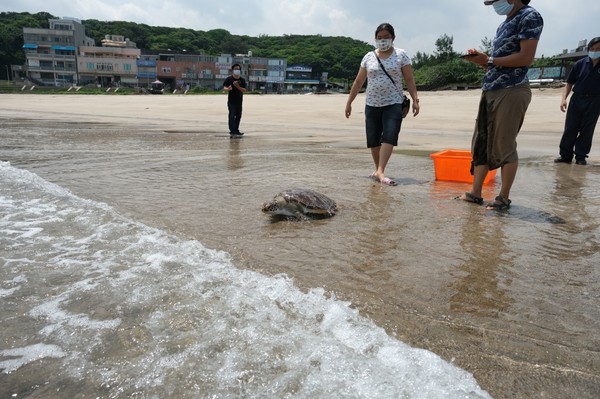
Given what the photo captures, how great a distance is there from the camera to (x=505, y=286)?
2.05m

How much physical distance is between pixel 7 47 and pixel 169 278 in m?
107

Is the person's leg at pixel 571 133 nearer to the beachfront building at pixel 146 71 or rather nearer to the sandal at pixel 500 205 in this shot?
the sandal at pixel 500 205

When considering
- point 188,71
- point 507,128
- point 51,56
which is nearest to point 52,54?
point 51,56

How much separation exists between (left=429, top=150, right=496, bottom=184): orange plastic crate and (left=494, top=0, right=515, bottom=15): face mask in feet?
4.89

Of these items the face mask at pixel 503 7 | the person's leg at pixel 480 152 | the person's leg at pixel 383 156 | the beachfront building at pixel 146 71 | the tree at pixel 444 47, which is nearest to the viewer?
the face mask at pixel 503 7

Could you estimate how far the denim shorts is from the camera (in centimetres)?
461

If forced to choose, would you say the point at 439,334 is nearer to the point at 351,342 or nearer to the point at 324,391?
the point at 351,342

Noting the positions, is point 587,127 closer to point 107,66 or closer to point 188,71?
point 107,66

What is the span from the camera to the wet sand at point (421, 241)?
1558mm

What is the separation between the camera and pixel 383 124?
4.70 m

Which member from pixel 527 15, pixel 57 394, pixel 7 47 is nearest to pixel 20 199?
pixel 57 394

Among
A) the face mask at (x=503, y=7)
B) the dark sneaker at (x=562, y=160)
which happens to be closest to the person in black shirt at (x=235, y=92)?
the dark sneaker at (x=562, y=160)

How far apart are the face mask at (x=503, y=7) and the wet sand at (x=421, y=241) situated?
1.60 meters

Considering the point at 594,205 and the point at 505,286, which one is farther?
the point at 594,205
